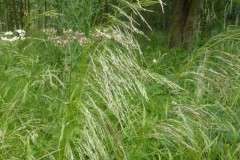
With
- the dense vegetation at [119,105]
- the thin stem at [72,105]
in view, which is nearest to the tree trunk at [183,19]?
the dense vegetation at [119,105]

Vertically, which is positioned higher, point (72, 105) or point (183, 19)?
point (72, 105)

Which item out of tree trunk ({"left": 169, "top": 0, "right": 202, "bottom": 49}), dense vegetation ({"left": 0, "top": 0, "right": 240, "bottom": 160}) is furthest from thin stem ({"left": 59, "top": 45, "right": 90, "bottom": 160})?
tree trunk ({"left": 169, "top": 0, "right": 202, "bottom": 49})

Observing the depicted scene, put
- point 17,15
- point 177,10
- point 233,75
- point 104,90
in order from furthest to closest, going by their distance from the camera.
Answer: point 17,15 → point 177,10 → point 233,75 → point 104,90

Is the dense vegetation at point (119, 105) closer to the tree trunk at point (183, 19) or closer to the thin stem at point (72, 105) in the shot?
the thin stem at point (72, 105)

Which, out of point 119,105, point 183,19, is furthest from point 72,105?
point 183,19

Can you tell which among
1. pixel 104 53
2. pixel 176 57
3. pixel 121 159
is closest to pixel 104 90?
pixel 104 53

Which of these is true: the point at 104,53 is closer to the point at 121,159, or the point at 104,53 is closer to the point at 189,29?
the point at 121,159

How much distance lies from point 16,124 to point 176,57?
12.1ft

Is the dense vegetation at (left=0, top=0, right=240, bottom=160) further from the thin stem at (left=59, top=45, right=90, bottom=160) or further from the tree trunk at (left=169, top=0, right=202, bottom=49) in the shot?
the tree trunk at (left=169, top=0, right=202, bottom=49)

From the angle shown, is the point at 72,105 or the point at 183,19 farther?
the point at 183,19

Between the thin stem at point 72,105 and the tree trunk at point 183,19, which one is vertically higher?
the thin stem at point 72,105

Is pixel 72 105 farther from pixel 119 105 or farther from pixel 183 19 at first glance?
pixel 183 19

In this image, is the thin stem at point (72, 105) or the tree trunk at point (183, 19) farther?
the tree trunk at point (183, 19)

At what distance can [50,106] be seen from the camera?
2771 mm
